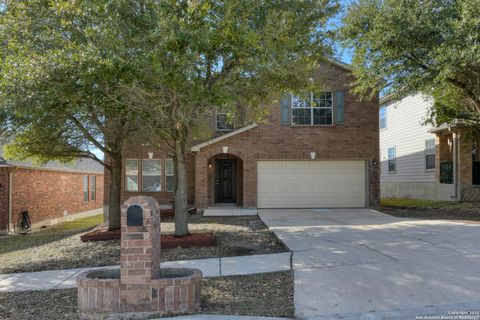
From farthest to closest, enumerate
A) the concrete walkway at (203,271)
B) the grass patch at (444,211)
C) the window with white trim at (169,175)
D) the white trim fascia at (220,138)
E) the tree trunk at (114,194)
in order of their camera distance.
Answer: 1. the window with white trim at (169,175)
2. the white trim fascia at (220,138)
3. the grass patch at (444,211)
4. the tree trunk at (114,194)
5. the concrete walkway at (203,271)

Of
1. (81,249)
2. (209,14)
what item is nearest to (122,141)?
(81,249)

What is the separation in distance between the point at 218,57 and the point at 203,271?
461cm

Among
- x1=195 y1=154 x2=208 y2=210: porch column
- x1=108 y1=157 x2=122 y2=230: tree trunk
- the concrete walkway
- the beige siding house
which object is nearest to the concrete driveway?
the concrete walkway

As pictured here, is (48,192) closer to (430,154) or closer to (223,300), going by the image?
(223,300)

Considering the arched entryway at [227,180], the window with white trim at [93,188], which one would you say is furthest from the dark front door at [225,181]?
the window with white trim at [93,188]

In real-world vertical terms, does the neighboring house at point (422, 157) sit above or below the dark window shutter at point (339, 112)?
below

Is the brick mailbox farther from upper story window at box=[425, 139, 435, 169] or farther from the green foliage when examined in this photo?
upper story window at box=[425, 139, 435, 169]

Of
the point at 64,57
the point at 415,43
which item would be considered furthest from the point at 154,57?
the point at 415,43

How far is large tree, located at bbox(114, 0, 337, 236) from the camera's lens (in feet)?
23.3

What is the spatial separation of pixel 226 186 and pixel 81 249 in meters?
9.62

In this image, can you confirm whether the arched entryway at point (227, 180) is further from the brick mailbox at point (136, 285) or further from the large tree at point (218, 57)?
the brick mailbox at point (136, 285)

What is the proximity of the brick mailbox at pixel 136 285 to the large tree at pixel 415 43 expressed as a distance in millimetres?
10694

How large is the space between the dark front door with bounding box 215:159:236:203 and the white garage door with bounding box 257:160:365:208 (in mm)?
1797

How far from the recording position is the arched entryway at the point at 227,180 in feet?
60.5
